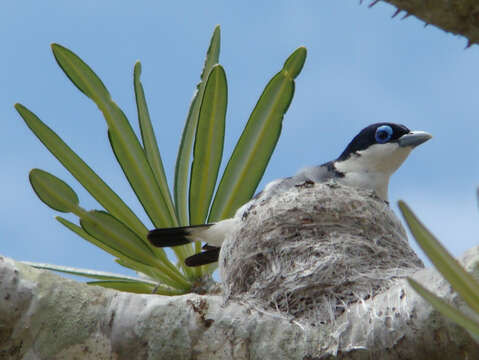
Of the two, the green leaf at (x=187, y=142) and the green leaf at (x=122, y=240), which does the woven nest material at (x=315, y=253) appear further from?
the green leaf at (x=187, y=142)

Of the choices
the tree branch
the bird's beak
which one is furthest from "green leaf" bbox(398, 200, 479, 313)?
the bird's beak

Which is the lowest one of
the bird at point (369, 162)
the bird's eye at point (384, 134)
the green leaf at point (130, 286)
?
the green leaf at point (130, 286)

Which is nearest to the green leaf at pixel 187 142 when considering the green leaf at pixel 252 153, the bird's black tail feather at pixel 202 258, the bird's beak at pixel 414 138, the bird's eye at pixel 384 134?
the green leaf at pixel 252 153

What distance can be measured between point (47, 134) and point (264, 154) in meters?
1.45

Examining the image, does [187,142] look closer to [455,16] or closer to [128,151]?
[128,151]

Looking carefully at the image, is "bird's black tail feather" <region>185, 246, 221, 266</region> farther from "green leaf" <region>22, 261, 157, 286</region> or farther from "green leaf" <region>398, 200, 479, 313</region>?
"green leaf" <region>398, 200, 479, 313</region>

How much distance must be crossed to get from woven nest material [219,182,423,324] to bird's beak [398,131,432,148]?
1.09 metres

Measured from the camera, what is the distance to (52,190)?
13.8 ft

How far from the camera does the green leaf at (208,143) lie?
178 inches

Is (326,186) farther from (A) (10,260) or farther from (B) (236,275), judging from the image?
(A) (10,260)

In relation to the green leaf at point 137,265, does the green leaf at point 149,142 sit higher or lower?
higher

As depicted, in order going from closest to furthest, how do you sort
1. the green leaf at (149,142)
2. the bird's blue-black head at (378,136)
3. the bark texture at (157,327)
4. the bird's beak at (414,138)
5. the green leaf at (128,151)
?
1. the bark texture at (157,327)
2. the green leaf at (128,151)
3. the green leaf at (149,142)
4. the bird's beak at (414,138)
5. the bird's blue-black head at (378,136)

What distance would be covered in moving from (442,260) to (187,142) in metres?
3.89

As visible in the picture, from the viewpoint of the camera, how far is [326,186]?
3807mm
